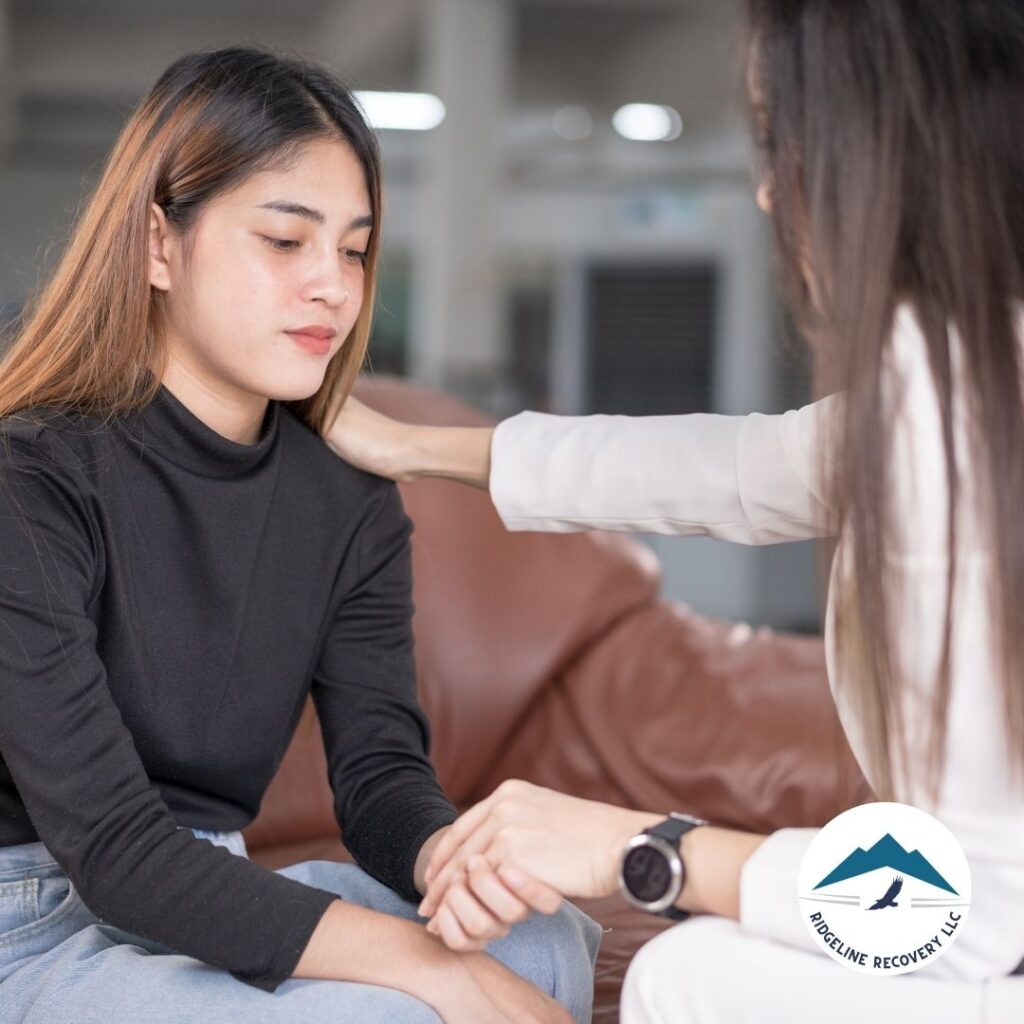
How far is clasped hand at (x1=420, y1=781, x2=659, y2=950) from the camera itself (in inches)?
41.6

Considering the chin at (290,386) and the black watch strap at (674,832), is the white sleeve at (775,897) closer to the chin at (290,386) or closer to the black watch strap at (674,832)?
the black watch strap at (674,832)

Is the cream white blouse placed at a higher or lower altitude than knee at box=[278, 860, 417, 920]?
higher

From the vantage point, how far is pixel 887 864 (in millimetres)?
999

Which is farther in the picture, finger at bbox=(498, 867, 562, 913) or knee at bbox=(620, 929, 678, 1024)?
finger at bbox=(498, 867, 562, 913)

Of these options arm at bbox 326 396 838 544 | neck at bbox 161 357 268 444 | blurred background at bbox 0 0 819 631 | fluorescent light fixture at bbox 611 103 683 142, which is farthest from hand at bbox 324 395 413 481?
fluorescent light fixture at bbox 611 103 683 142

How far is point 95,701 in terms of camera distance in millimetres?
1185

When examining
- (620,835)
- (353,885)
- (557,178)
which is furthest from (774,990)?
(557,178)

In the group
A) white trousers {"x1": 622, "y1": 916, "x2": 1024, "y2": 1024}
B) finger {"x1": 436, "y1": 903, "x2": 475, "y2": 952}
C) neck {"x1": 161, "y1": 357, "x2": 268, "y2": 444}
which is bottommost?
finger {"x1": 436, "y1": 903, "x2": 475, "y2": 952}

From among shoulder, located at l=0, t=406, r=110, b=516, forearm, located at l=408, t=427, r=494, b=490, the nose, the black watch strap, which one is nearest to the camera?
the black watch strap

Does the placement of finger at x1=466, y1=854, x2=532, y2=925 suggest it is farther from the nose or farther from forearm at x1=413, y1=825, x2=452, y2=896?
the nose

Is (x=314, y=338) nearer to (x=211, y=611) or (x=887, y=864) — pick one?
(x=211, y=611)

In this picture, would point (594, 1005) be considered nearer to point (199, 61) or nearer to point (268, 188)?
point (268, 188)

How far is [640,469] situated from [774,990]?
1.79 feet

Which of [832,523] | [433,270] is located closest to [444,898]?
[832,523]
